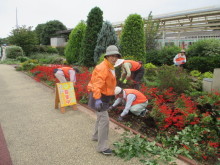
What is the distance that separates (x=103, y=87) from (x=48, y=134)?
1866 mm

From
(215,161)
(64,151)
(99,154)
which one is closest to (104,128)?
(99,154)

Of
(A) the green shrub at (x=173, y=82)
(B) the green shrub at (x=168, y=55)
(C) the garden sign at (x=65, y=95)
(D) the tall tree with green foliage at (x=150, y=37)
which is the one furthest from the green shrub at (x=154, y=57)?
(C) the garden sign at (x=65, y=95)

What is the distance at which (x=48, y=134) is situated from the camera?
13.8 feet

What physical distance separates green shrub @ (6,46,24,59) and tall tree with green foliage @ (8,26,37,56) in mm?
1987

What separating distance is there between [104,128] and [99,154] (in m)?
0.49

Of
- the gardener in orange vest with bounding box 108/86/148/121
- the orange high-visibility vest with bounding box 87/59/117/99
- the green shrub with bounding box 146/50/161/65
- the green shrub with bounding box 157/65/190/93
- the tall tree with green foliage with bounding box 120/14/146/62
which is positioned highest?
the tall tree with green foliage with bounding box 120/14/146/62

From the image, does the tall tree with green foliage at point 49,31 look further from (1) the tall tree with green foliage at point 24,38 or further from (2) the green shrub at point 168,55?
(2) the green shrub at point 168,55

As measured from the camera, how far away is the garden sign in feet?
18.3

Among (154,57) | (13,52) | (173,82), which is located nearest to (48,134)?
(173,82)

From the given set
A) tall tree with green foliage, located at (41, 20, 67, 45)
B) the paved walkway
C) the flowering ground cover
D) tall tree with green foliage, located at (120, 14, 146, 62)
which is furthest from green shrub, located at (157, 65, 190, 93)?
tall tree with green foliage, located at (41, 20, 67, 45)

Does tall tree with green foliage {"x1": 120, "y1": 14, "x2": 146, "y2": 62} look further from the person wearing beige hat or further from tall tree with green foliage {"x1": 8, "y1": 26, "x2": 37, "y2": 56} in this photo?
tall tree with green foliage {"x1": 8, "y1": 26, "x2": 37, "y2": 56}

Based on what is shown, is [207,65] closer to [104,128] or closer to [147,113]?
[147,113]

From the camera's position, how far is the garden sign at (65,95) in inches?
219

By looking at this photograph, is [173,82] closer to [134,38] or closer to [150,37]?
[134,38]
